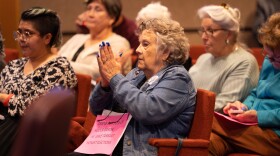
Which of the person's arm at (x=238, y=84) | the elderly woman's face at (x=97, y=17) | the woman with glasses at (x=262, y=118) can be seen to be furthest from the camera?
the elderly woman's face at (x=97, y=17)

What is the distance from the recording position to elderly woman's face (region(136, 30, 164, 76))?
9.62ft

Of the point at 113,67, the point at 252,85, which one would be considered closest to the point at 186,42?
the point at 113,67

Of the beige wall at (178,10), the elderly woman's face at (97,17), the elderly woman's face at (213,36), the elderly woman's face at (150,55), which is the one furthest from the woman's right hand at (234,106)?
the beige wall at (178,10)

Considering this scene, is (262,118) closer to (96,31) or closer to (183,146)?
(183,146)

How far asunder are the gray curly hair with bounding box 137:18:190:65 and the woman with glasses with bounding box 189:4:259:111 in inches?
29.2

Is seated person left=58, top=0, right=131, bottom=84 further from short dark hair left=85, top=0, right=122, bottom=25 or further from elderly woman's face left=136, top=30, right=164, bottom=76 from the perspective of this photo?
elderly woman's face left=136, top=30, right=164, bottom=76

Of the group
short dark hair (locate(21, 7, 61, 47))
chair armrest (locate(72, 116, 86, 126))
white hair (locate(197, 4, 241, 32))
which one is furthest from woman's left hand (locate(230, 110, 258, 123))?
short dark hair (locate(21, 7, 61, 47))

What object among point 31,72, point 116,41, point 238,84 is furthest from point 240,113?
point 116,41

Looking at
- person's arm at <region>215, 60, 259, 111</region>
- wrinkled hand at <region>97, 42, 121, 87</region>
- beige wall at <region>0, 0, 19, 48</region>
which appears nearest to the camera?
wrinkled hand at <region>97, 42, 121, 87</region>

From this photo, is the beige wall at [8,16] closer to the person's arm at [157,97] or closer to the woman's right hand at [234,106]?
the woman's right hand at [234,106]

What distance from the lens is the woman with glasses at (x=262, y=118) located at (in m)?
3.17

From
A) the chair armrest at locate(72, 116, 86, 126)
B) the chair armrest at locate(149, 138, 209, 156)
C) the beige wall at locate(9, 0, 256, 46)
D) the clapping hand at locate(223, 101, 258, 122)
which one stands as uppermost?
the chair armrest at locate(149, 138, 209, 156)

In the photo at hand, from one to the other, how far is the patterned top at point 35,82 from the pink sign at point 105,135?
386 mm

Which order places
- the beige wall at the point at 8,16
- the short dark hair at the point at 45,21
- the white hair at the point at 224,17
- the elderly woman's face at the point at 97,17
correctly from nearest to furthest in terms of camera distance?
the short dark hair at the point at 45,21
the white hair at the point at 224,17
the elderly woman's face at the point at 97,17
the beige wall at the point at 8,16
